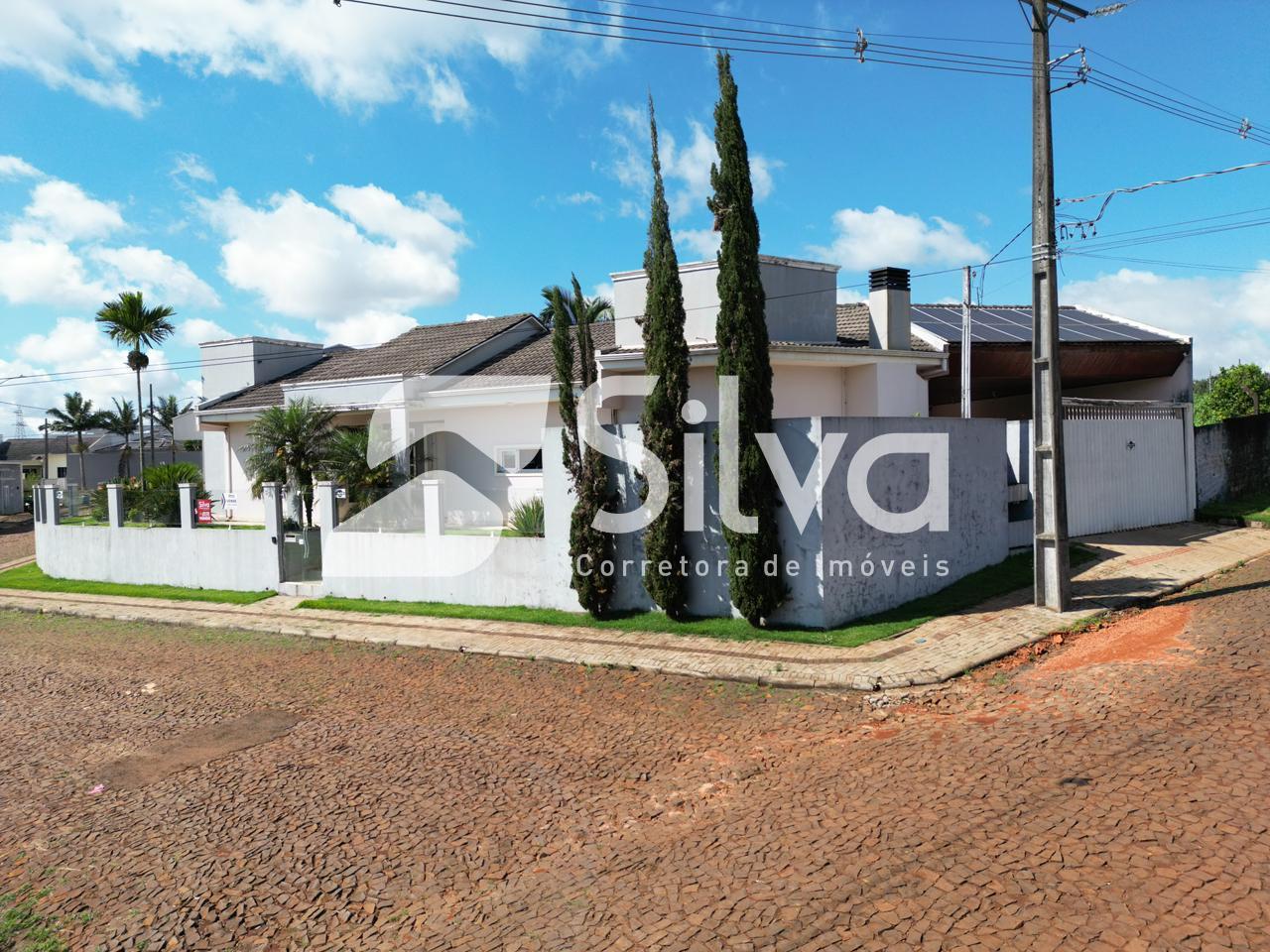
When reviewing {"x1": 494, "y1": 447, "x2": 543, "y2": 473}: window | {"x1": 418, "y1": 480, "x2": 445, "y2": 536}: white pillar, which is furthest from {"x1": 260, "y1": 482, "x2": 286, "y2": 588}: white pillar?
{"x1": 494, "y1": 447, "x2": 543, "y2": 473}: window

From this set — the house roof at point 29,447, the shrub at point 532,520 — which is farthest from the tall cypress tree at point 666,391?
the house roof at point 29,447

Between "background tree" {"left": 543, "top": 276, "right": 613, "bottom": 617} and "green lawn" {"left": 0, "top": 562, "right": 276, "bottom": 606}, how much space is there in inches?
302

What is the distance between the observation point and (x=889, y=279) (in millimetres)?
16062

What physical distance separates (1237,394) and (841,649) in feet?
75.9

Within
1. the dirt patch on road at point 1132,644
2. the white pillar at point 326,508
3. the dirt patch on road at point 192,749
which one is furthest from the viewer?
the white pillar at point 326,508

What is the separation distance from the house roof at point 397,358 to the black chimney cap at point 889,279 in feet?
33.1

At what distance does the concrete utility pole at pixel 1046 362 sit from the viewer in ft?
32.8

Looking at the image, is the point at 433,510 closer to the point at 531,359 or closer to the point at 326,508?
the point at 326,508

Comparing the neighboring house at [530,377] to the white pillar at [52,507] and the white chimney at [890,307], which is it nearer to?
the white chimney at [890,307]

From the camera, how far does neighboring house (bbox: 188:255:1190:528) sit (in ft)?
49.5

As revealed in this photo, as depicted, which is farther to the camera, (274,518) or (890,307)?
(890,307)

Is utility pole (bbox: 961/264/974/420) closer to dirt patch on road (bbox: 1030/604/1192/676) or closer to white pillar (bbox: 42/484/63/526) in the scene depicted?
dirt patch on road (bbox: 1030/604/1192/676)

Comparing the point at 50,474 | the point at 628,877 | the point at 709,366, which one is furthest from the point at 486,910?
the point at 50,474

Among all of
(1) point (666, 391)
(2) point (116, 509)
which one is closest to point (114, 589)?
(2) point (116, 509)
